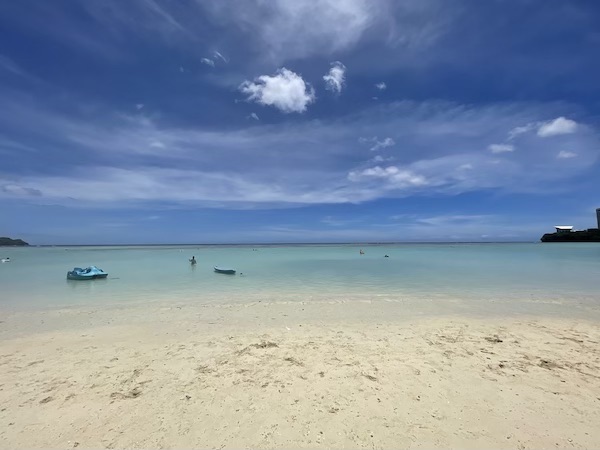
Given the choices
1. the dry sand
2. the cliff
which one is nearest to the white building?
the cliff

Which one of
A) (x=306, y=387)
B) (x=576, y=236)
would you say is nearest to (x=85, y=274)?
(x=306, y=387)

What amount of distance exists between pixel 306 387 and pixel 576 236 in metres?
147

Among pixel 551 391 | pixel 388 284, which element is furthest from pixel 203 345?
pixel 388 284

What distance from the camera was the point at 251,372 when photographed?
6.13 metres

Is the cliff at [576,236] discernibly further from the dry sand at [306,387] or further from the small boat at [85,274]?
the small boat at [85,274]

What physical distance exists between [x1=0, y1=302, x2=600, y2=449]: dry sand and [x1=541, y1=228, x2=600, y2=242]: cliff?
129377 millimetres

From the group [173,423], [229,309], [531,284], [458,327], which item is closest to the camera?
[173,423]

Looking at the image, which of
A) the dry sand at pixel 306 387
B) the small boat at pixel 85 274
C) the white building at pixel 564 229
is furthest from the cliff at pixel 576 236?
the small boat at pixel 85 274

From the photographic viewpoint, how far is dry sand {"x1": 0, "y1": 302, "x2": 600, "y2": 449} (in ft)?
13.6

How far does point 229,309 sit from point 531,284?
17.6 metres

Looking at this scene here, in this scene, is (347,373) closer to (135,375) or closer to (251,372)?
(251,372)

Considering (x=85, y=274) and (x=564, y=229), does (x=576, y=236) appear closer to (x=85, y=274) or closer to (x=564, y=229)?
(x=564, y=229)

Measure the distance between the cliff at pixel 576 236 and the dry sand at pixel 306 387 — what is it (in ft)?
424

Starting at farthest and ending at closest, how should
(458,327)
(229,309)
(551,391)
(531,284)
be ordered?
(531,284) < (229,309) < (458,327) < (551,391)
